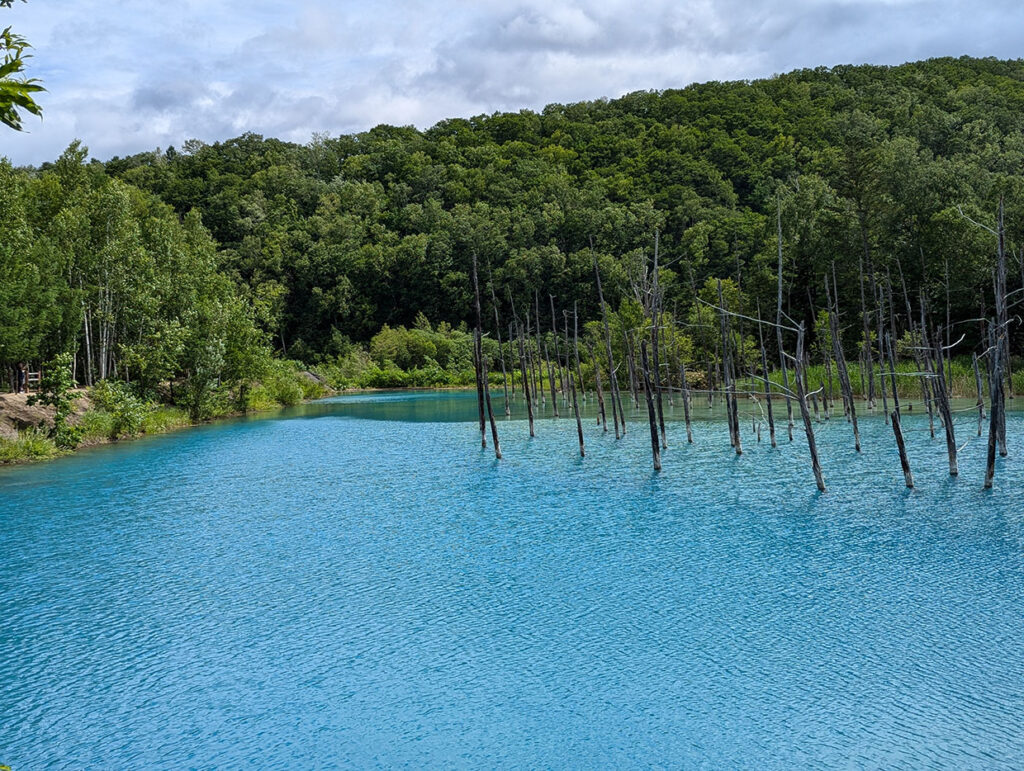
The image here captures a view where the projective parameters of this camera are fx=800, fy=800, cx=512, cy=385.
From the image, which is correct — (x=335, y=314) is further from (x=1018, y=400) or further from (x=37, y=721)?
(x=37, y=721)

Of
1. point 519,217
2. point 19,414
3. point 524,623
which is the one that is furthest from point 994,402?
point 519,217

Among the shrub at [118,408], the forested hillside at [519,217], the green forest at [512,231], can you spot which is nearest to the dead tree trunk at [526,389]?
the green forest at [512,231]

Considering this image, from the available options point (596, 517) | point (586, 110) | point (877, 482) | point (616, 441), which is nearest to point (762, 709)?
point (596, 517)

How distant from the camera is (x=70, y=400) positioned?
117ft

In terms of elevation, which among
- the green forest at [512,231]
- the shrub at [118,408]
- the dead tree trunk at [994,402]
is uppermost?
the green forest at [512,231]

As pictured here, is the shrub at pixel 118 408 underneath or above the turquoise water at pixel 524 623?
above

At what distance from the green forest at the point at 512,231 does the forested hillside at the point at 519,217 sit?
26 cm

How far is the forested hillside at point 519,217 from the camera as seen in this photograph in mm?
42656

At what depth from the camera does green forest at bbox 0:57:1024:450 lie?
42.5 m

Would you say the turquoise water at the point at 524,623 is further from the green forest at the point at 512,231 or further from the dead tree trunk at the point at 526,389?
the dead tree trunk at the point at 526,389

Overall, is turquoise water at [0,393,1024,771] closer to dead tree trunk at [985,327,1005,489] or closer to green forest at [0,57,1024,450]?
dead tree trunk at [985,327,1005,489]

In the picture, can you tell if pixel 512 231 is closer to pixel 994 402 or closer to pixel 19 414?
pixel 19 414

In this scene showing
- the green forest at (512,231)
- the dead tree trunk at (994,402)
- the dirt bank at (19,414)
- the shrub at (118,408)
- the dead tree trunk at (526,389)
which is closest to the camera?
the dead tree trunk at (994,402)

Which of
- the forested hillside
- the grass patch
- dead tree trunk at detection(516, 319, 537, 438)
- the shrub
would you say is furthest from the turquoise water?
the forested hillside
